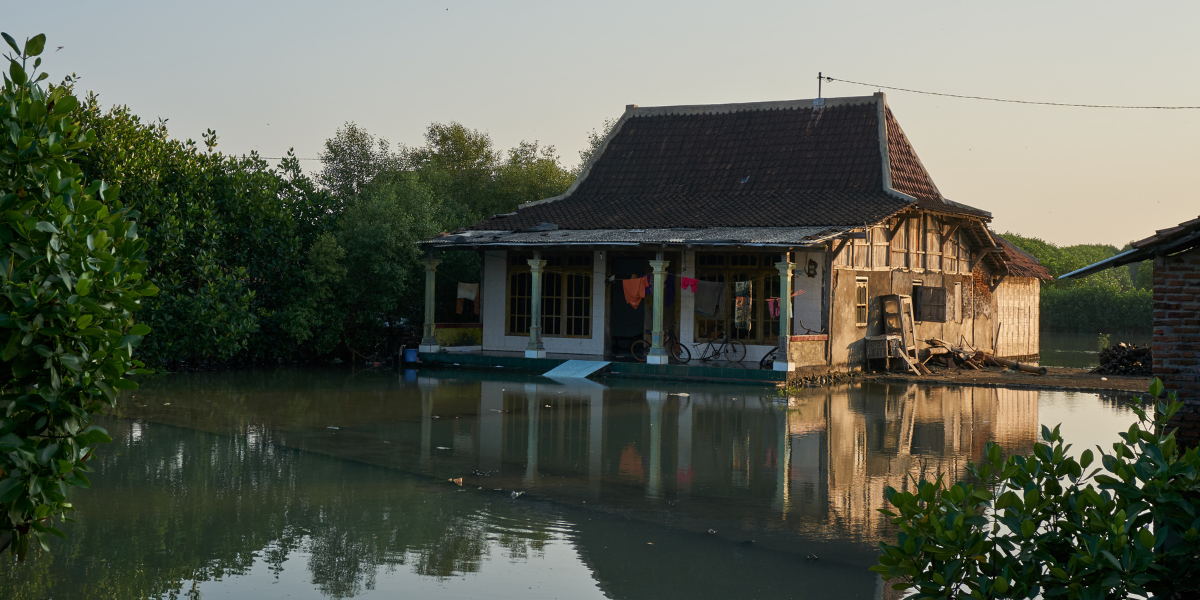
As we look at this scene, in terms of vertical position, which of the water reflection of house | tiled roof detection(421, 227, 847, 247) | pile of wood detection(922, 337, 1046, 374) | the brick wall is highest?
tiled roof detection(421, 227, 847, 247)

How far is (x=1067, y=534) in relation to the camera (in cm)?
378

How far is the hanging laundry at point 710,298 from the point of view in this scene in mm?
19422

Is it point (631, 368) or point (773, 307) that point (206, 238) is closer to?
point (631, 368)

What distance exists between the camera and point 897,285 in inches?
824

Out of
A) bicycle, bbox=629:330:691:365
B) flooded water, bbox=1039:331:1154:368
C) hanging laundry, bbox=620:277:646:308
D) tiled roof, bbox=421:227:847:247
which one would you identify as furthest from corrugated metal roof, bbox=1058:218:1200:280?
flooded water, bbox=1039:331:1154:368

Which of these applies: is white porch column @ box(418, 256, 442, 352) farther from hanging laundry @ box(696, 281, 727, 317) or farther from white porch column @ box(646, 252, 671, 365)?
hanging laundry @ box(696, 281, 727, 317)

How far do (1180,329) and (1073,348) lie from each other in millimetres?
29084

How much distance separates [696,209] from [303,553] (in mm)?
15517

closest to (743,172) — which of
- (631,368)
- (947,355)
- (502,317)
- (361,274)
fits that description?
(631,368)

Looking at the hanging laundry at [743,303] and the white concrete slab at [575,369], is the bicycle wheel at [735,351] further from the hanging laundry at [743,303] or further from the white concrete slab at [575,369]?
the white concrete slab at [575,369]

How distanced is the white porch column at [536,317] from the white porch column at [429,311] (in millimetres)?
2380

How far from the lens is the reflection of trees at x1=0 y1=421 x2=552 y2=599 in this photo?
5988 millimetres

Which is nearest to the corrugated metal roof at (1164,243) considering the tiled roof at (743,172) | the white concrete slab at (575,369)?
the tiled roof at (743,172)

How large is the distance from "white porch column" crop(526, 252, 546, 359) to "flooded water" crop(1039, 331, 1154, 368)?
13040 millimetres
